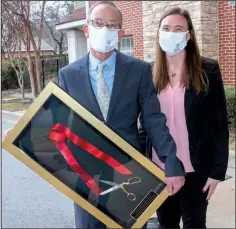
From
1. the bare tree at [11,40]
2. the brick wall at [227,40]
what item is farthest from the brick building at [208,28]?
the bare tree at [11,40]

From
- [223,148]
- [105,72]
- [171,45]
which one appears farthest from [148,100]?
[223,148]

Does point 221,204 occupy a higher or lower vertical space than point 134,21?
lower

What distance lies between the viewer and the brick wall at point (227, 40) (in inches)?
195

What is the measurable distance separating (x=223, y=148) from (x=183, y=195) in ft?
0.90

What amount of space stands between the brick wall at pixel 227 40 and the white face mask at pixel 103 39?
4.00 m

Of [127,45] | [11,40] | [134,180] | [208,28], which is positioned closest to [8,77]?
[11,40]

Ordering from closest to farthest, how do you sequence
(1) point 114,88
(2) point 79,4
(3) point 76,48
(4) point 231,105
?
(1) point 114,88
(4) point 231,105
(3) point 76,48
(2) point 79,4

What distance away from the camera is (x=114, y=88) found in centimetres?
124

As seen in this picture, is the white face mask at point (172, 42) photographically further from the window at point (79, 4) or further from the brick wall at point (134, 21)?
the window at point (79, 4)

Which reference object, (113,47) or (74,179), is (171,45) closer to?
(113,47)

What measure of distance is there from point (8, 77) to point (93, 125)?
11.2 ft

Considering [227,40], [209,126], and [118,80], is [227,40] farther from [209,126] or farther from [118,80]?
[118,80]

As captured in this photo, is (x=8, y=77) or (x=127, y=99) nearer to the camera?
(x=127, y=99)

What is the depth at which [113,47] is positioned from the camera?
1317 mm
